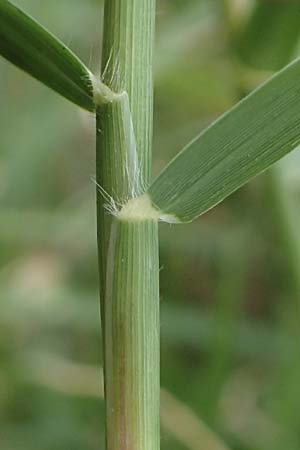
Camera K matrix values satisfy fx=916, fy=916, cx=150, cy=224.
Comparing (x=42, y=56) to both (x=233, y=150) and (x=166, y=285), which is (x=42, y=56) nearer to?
(x=233, y=150)

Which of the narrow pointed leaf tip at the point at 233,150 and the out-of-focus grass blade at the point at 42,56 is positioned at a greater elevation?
the out-of-focus grass blade at the point at 42,56

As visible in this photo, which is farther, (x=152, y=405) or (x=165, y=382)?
(x=165, y=382)

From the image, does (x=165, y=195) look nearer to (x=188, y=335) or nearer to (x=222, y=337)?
(x=222, y=337)

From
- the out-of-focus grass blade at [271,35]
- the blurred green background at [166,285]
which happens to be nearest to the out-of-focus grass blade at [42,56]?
the out-of-focus grass blade at [271,35]

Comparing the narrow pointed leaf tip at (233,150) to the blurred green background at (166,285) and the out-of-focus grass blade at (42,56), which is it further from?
the blurred green background at (166,285)

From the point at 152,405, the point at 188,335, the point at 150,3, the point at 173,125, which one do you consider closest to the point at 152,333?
the point at 152,405

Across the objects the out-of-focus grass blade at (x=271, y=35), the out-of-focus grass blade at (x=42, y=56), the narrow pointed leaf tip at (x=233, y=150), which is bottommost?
the narrow pointed leaf tip at (x=233, y=150)
